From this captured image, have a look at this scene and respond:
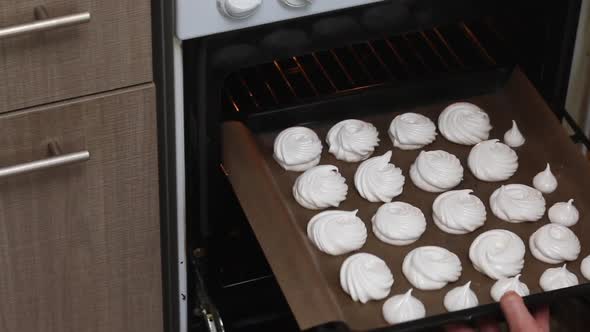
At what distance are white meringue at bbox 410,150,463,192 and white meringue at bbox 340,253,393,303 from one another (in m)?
0.17

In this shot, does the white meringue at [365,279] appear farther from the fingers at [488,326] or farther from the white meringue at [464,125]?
the white meringue at [464,125]

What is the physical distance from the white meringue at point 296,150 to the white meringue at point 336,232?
0.30ft

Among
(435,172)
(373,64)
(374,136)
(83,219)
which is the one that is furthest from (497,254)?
(83,219)

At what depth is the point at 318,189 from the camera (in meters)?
1.52

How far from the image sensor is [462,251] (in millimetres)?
1506

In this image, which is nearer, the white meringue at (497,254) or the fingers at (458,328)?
the fingers at (458,328)

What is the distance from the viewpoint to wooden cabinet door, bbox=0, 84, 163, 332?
4.50 ft

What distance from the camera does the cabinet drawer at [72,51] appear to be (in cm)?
127

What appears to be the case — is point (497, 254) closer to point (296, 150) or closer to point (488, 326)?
point (488, 326)

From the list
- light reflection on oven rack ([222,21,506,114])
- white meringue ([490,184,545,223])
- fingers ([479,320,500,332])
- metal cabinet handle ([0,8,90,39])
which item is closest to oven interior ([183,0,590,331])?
light reflection on oven rack ([222,21,506,114])

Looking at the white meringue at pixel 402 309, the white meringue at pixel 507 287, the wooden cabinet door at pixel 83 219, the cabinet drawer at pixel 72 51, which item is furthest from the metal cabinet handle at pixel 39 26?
the white meringue at pixel 507 287

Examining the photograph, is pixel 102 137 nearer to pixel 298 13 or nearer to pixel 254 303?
pixel 298 13

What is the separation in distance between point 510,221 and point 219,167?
40 cm

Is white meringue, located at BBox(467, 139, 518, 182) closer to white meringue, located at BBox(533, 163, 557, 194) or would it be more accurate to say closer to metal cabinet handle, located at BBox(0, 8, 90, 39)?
white meringue, located at BBox(533, 163, 557, 194)
